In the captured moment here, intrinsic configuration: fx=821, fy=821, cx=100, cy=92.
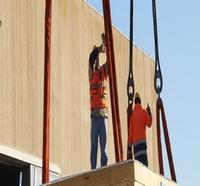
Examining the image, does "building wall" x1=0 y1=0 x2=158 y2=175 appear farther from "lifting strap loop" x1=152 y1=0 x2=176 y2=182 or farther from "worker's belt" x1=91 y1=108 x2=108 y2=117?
"lifting strap loop" x1=152 y1=0 x2=176 y2=182

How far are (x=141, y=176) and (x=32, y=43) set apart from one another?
33.9 ft

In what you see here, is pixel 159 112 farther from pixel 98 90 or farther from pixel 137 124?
pixel 98 90

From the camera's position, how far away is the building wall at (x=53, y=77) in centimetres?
Answer: 1783

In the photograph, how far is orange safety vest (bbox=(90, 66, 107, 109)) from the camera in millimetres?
12672

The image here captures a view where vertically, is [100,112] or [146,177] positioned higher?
[100,112]

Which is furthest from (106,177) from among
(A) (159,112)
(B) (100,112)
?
(B) (100,112)

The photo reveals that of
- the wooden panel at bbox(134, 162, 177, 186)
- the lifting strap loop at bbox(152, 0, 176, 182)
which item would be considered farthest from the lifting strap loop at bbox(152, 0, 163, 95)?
the wooden panel at bbox(134, 162, 177, 186)

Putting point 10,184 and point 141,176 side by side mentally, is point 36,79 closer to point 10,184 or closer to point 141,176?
point 10,184

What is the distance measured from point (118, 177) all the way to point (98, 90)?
3909 millimetres

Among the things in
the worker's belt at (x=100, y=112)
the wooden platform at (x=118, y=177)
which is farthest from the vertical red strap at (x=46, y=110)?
the worker's belt at (x=100, y=112)

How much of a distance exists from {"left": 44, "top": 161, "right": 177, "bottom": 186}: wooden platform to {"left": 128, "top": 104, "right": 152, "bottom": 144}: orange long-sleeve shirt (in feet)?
7.90

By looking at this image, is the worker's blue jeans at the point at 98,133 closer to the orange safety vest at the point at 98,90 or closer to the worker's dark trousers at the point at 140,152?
the orange safety vest at the point at 98,90

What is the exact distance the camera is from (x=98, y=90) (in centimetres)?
1278

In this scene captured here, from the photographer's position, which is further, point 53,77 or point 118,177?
point 53,77
